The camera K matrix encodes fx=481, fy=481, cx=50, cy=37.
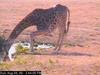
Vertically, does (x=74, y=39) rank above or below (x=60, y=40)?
below

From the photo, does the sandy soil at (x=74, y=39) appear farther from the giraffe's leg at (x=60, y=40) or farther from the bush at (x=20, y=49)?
the bush at (x=20, y=49)

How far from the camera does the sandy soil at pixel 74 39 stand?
9.77 m

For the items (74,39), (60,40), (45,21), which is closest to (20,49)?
(45,21)

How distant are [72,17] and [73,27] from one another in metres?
2.33

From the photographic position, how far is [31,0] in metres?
21.9

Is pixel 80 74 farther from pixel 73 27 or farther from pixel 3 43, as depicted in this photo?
pixel 73 27

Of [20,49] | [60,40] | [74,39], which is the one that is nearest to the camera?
[20,49]

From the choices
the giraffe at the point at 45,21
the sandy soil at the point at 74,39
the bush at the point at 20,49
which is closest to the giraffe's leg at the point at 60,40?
the giraffe at the point at 45,21

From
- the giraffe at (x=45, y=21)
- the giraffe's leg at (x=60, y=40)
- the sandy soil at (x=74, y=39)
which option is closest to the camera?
the sandy soil at (x=74, y=39)

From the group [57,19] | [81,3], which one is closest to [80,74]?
[57,19]

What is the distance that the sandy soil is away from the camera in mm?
9766

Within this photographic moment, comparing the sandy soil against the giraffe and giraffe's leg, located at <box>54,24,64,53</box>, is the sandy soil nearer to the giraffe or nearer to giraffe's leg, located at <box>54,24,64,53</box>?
giraffe's leg, located at <box>54,24,64,53</box>

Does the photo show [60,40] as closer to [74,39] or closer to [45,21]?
[45,21]

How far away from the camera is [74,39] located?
42.7ft
